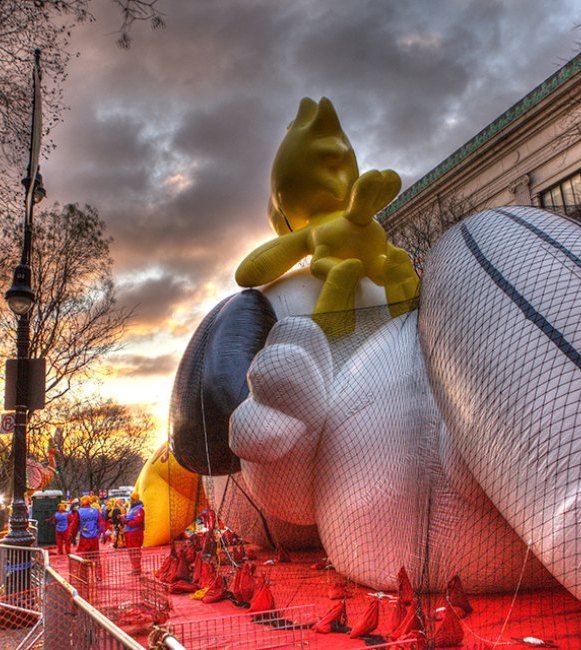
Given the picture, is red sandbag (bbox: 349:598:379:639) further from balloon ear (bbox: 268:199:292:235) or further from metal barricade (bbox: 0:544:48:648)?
balloon ear (bbox: 268:199:292:235)

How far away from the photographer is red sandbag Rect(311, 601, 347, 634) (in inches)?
196

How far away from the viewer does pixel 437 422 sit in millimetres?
4789

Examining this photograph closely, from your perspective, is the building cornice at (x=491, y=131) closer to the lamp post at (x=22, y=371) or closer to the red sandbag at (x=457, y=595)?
the lamp post at (x=22, y=371)

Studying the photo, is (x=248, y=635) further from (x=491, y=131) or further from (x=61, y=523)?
(x=491, y=131)

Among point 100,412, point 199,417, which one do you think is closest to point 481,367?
point 199,417

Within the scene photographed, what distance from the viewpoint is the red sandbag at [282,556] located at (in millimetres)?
7879

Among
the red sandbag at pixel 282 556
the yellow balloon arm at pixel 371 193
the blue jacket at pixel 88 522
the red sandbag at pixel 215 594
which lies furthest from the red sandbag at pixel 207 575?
the blue jacket at pixel 88 522

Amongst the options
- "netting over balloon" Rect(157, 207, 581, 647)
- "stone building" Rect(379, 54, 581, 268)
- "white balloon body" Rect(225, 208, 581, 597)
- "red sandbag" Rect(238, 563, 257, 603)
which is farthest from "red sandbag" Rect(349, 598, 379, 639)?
"stone building" Rect(379, 54, 581, 268)

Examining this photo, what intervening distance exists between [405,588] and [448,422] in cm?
160

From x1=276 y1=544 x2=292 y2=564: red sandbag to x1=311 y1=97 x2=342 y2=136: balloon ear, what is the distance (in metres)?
5.80

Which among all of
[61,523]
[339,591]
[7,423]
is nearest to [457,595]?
[339,591]

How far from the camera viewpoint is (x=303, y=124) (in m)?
8.37

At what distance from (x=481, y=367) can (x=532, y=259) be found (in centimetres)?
88

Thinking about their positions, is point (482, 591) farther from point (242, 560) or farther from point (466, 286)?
point (242, 560)
